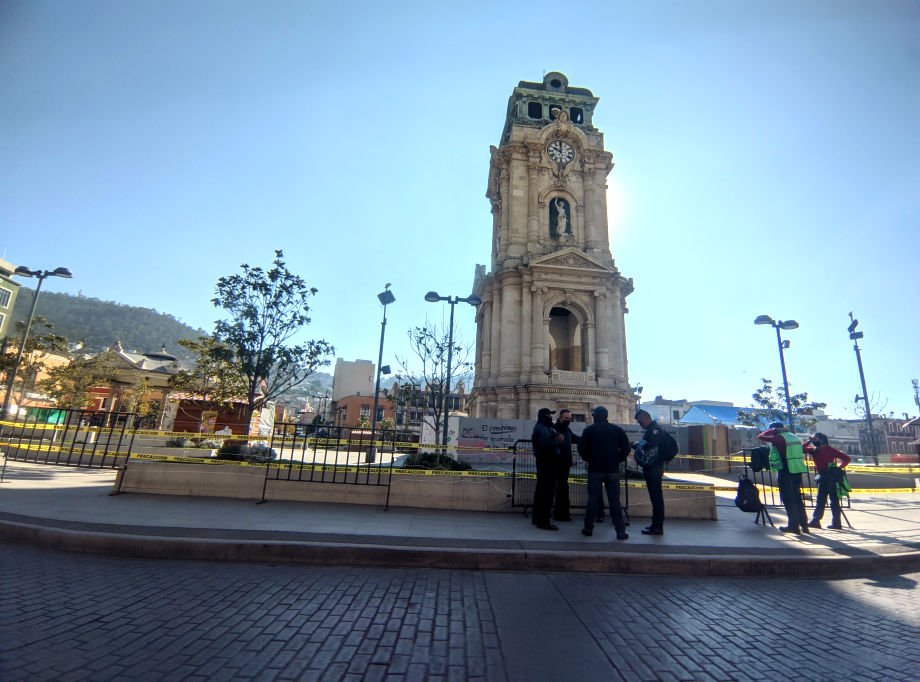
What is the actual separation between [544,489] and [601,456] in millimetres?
1162

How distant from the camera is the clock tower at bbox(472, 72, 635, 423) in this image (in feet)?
84.5

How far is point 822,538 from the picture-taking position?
707 centimetres

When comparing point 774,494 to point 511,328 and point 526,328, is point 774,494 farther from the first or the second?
point 511,328

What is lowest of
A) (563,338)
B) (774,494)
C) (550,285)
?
(774,494)

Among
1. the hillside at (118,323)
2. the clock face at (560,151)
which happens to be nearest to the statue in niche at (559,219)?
the clock face at (560,151)

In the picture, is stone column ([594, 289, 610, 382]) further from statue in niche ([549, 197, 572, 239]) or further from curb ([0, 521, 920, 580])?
curb ([0, 521, 920, 580])

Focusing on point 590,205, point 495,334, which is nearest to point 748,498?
point 495,334

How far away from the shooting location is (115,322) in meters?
146

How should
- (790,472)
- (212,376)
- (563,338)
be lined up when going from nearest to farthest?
(790,472) → (212,376) → (563,338)

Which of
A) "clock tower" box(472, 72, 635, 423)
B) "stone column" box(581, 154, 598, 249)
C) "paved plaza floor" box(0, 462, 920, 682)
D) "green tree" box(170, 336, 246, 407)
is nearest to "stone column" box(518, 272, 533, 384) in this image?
"clock tower" box(472, 72, 635, 423)

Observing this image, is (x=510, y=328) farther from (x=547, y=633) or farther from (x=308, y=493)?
(x=547, y=633)

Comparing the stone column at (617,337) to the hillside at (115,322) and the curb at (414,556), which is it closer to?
the curb at (414,556)

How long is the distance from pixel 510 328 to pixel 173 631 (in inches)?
979

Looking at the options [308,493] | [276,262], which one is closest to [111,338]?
[276,262]
